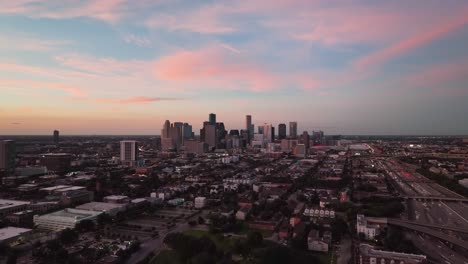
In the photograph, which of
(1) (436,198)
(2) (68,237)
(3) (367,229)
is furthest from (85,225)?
(1) (436,198)

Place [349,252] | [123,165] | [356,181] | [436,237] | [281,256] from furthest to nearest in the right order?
[123,165] < [356,181] < [436,237] < [349,252] < [281,256]

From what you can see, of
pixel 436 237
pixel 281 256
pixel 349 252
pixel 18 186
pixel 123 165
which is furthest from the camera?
pixel 123 165

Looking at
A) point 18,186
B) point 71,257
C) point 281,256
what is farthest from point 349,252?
point 18,186

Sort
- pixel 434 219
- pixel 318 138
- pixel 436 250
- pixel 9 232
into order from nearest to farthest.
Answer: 1. pixel 436 250
2. pixel 9 232
3. pixel 434 219
4. pixel 318 138

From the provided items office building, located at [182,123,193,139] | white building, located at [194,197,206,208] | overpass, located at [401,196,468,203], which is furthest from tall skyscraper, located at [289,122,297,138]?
white building, located at [194,197,206,208]

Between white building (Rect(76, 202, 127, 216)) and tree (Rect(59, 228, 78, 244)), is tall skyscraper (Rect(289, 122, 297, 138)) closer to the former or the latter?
white building (Rect(76, 202, 127, 216))

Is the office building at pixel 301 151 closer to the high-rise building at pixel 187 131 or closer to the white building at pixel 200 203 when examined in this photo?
the high-rise building at pixel 187 131

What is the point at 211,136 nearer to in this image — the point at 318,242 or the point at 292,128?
the point at 292,128

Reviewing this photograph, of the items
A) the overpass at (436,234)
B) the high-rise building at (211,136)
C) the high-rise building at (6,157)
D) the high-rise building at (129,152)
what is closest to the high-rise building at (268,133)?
the high-rise building at (211,136)

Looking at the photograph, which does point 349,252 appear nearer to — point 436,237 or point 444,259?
point 444,259
